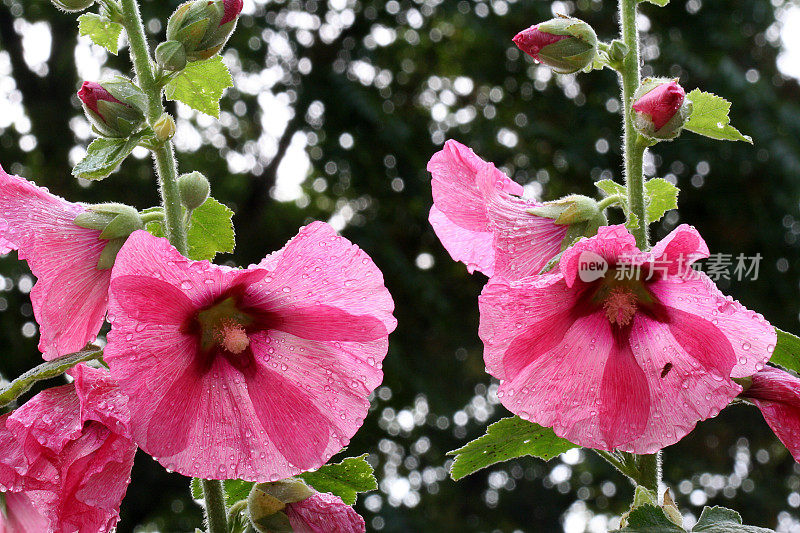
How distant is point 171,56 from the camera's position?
32.2 inches

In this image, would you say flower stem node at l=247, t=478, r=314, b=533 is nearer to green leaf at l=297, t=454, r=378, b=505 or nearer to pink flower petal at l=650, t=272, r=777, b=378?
green leaf at l=297, t=454, r=378, b=505

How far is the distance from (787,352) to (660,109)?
0.95ft

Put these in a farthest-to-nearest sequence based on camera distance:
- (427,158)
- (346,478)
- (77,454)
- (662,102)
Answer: (427,158) < (346,478) < (662,102) < (77,454)

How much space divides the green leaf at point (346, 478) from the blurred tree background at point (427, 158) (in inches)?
116

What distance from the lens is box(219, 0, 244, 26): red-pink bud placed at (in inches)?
33.2

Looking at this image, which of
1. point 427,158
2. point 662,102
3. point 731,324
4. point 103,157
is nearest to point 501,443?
point 731,324

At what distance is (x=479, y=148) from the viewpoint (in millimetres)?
4254

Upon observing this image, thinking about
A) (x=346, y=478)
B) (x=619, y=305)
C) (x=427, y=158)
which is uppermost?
(x=619, y=305)

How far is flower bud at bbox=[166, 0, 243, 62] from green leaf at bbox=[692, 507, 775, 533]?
2.10 feet

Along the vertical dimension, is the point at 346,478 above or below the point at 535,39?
below

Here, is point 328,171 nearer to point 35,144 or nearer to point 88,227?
point 35,144

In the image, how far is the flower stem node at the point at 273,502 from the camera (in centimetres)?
81

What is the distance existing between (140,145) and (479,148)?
3518 mm

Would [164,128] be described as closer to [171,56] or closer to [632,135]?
[171,56]
